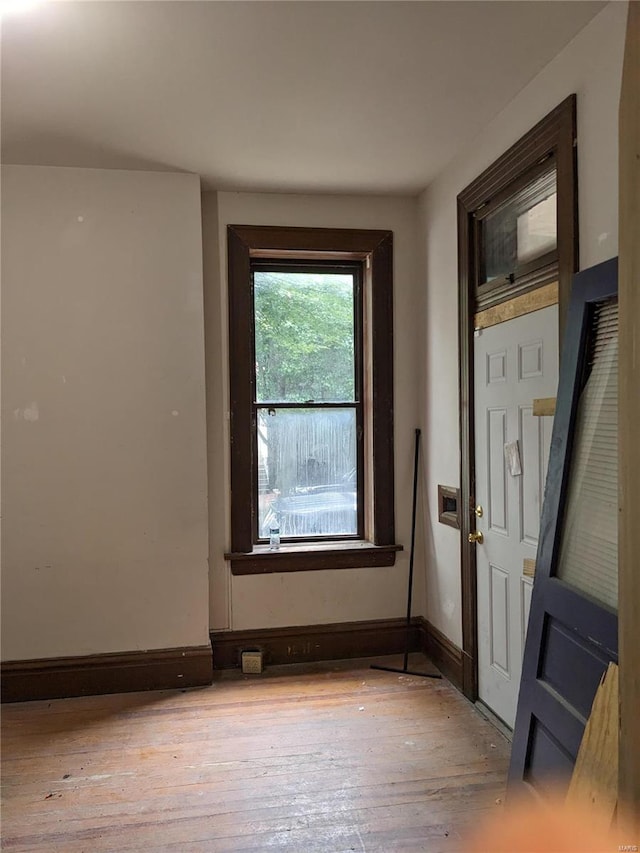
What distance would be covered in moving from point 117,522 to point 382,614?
5.42 ft

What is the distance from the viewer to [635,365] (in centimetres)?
95

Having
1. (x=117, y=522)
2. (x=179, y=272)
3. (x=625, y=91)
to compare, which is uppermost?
(x=179, y=272)

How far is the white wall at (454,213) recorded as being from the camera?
6.55 ft

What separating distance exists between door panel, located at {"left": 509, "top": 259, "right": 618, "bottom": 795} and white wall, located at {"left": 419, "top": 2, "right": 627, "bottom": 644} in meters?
0.29

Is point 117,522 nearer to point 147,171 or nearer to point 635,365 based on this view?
point 147,171

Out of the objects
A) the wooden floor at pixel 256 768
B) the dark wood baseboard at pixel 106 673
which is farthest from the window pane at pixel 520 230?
the dark wood baseboard at pixel 106 673

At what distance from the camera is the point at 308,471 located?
3781 millimetres

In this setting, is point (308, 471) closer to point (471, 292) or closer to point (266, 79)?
point (471, 292)

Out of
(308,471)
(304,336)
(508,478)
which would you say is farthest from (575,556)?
(304,336)

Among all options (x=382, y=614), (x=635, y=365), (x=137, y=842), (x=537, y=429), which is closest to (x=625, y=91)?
(x=635, y=365)

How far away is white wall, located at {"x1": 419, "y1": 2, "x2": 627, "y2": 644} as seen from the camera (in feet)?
6.55

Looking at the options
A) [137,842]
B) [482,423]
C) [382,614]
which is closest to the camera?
[137,842]

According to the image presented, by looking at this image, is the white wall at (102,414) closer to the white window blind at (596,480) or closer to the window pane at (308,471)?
the window pane at (308,471)

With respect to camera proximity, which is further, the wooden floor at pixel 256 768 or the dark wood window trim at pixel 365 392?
the dark wood window trim at pixel 365 392
